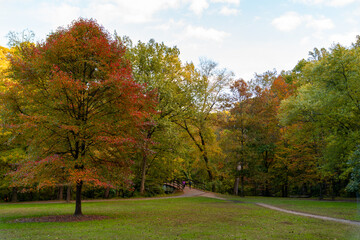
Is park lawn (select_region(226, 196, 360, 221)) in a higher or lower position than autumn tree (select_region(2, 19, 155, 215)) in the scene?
lower

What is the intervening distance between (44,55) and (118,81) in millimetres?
3878

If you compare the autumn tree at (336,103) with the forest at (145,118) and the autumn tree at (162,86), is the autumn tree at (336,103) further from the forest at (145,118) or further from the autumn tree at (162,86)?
the autumn tree at (162,86)

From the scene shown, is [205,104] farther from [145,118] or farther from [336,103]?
[336,103]

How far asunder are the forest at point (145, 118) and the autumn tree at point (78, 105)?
52mm

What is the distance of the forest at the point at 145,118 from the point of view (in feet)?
40.4

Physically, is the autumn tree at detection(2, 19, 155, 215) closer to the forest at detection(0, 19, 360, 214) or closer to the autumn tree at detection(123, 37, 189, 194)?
the forest at detection(0, 19, 360, 214)

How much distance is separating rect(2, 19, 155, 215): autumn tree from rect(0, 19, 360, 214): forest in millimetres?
52

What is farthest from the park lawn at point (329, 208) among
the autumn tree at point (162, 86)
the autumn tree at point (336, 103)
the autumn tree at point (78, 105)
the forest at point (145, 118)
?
the autumn tree at point (162, 86)

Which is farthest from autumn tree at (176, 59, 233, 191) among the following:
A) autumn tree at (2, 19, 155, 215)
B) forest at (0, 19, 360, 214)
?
autumn tree at (2, 19, 155, 215)

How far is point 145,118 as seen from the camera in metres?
21.1

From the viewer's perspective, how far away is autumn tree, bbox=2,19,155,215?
11.9 metres

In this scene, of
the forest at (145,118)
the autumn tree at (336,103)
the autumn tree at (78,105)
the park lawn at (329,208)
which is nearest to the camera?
the autumn tree at (78,105)

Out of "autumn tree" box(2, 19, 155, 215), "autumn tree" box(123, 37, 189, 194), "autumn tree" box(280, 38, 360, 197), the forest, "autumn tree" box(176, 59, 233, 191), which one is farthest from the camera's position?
"autumn tree" box(176, 59, 233, 191)

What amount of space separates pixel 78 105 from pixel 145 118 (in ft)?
28.0
